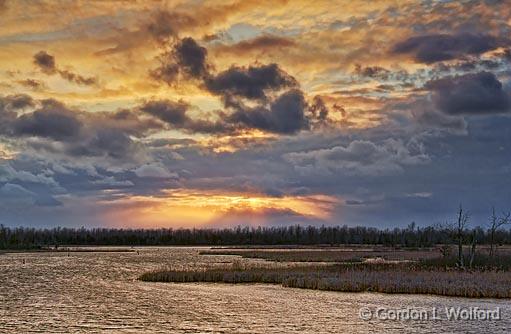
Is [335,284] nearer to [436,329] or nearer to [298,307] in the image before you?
[298,307]

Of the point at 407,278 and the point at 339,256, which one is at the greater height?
the point at 339,256

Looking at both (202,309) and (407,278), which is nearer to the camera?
(202,309)

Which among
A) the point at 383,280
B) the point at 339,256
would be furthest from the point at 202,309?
the point at 339,256

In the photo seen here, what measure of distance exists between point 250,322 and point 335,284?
1663 cm

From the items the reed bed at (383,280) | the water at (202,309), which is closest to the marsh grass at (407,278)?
the reed bed at (383,280)

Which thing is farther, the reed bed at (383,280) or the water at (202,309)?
the reed bed at (383,280)

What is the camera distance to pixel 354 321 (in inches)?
1273

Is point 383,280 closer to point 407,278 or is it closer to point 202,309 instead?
point 407,278

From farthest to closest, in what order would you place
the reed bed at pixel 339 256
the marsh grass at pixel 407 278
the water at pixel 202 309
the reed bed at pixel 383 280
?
the reed bed at pixel 339 256
the marsh grass at pixel 407 278
the reed bed at pixel 383 280
the water at pixel 202 309

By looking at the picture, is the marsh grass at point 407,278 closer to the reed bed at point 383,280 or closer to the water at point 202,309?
the reed bed at point 383,280

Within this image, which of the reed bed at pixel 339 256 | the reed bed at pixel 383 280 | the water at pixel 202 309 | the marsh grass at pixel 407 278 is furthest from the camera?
the reed bed at pixel 339 256

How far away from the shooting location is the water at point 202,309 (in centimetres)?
3039

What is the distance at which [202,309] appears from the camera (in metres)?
37.2

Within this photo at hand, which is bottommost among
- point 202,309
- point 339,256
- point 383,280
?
point 202,309
